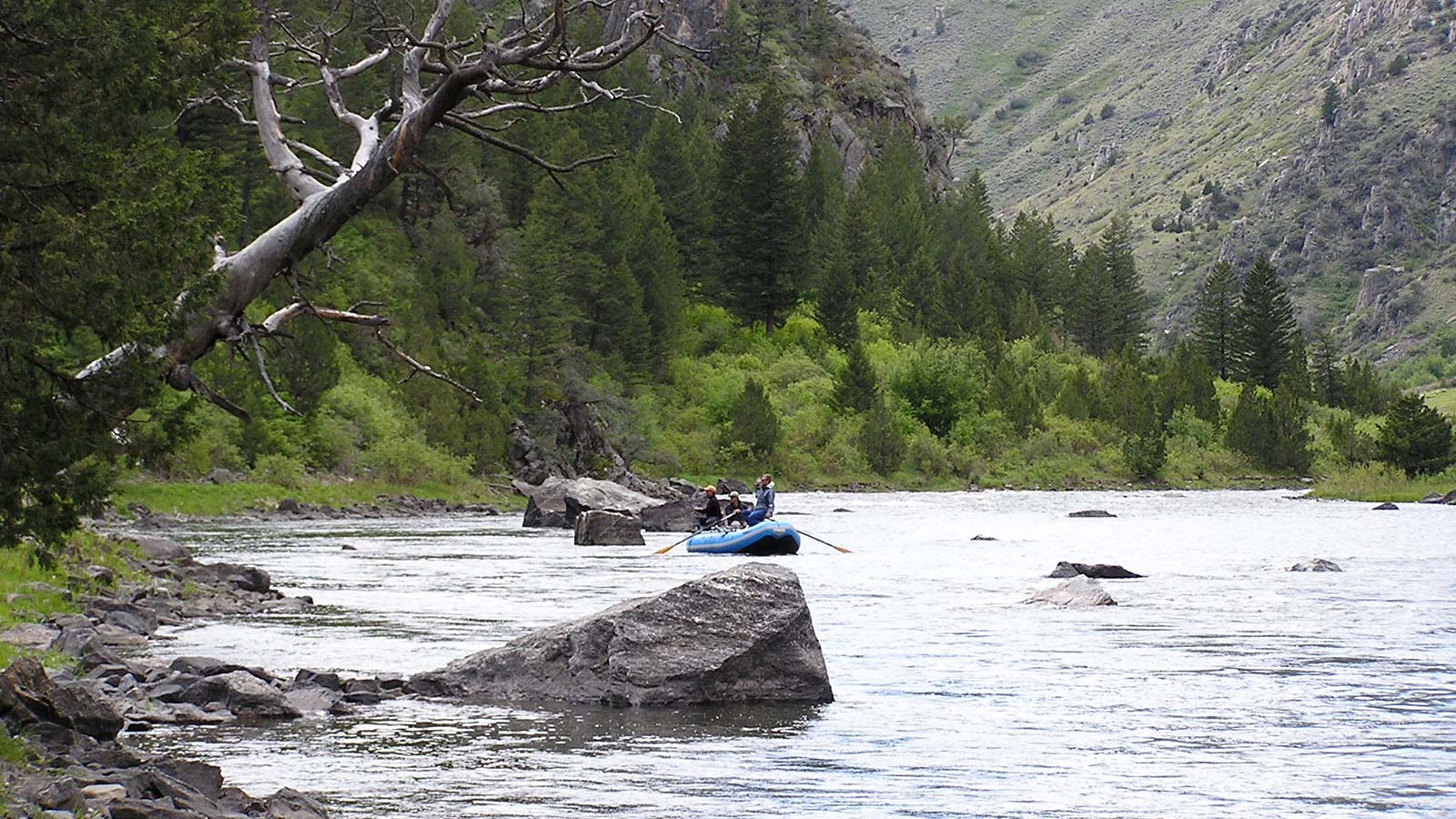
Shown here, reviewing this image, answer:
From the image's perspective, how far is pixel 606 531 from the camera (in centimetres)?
4603

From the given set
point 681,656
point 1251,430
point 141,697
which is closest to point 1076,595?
point 681,656

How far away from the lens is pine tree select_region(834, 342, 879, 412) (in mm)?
94750

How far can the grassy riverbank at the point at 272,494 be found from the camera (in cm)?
5106

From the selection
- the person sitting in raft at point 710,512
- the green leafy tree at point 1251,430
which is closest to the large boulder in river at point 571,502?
the person sitting in raft at point 710,512

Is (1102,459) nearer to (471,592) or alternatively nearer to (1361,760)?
(471,592)

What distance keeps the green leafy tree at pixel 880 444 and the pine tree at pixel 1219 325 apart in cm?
4349

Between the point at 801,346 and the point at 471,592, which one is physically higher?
the point at 801,346

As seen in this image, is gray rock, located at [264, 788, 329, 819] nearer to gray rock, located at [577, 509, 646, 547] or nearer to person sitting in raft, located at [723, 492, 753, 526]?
person sitting in raft, located at [723, 492, 753, 526]

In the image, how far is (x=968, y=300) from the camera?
367ft

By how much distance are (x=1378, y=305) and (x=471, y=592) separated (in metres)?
179

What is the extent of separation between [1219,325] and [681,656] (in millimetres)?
116324

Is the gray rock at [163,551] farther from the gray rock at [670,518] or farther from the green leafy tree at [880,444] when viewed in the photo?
the green leafy tree at [880,444]

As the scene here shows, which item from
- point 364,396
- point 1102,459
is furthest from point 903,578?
point 1102,459

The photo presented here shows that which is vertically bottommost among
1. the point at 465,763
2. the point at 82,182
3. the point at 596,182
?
the point at 465,763
